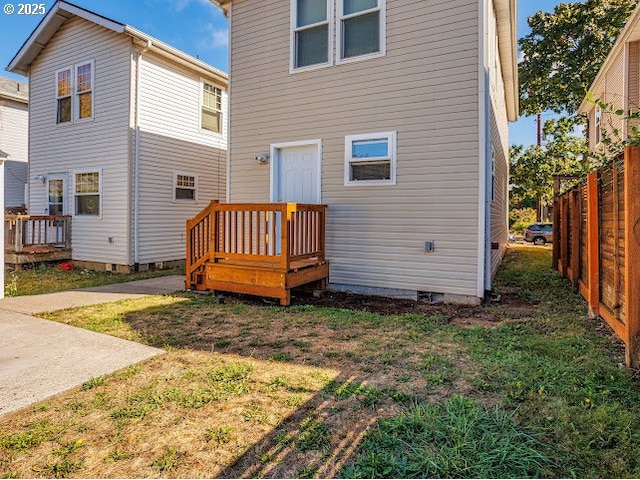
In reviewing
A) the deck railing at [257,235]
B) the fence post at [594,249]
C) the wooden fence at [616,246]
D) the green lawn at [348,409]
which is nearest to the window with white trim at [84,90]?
the deck railing at [257,235]

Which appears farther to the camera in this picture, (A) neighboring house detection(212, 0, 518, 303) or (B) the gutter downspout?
(B) the gutter downspout

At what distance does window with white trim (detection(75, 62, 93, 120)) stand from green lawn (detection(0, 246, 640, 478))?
797cm

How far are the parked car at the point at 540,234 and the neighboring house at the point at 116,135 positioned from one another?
16.3m

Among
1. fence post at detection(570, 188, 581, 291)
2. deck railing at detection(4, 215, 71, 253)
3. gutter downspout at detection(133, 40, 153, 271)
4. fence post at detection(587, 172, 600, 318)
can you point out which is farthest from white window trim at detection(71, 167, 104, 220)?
fence post at detection(570, 188, 581, 291)

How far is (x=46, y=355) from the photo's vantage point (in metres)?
3.69

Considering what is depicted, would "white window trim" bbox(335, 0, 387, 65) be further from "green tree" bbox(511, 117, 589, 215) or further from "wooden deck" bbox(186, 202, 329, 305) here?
"green tree" bbox(511, 117, 589, 215)

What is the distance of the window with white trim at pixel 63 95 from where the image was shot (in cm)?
1059

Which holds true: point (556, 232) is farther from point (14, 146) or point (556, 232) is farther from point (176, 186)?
point (14, 146)

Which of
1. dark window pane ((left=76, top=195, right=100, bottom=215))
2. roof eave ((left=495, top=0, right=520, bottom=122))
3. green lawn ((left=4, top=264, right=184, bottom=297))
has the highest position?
roof eave ((left=495, top=0, right=520, bottom=122))

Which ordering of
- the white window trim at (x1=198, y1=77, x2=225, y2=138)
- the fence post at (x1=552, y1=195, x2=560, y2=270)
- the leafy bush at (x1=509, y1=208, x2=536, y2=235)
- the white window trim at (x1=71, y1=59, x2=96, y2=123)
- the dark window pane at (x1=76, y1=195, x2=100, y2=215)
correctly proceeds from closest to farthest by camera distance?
the fence post at (x1=552, y1=195, x2=560, y2=270), the white window trim at (x1=71, y1=59, x2=96, y2=123), the dark window pane at (x1=76, y1=195, x2=100, y2=215), the white window trim at (x1=198, y1=77, x2=225, y2=138), the leafy bush at (x1=509, y1=208, x2=536, y2=235)

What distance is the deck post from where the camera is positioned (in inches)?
125

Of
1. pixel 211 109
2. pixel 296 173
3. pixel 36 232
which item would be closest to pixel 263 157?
pixel 296 173

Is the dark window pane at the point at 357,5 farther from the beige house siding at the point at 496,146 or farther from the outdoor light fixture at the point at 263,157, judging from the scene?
the outdoor light fixture at the point at 263,157

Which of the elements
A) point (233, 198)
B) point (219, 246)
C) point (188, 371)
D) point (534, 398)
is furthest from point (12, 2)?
point (534, 398)
